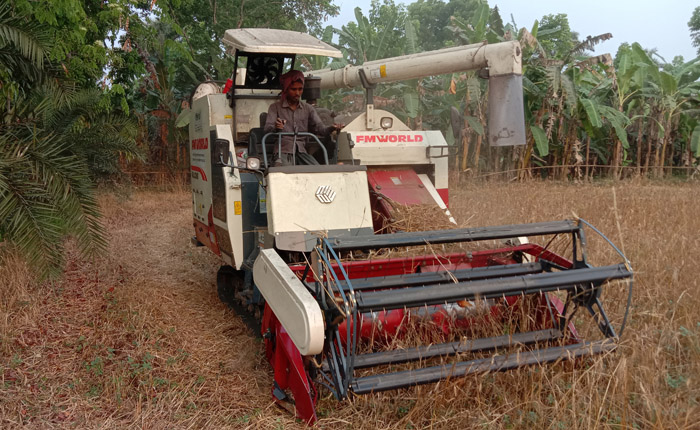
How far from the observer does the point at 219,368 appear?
14.9 feet

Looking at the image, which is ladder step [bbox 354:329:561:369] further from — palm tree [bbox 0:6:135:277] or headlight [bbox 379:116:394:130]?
headlight [bbox 379:116:394:130]

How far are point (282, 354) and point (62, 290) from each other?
3413 mm

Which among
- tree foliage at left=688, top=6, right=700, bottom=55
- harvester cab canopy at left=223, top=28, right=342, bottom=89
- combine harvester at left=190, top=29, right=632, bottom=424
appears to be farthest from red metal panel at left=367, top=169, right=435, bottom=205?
tree foliage at left=688, top=6, right=700, bottom=55

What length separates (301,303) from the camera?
3.14 m

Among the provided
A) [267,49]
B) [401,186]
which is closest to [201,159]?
[267,49]

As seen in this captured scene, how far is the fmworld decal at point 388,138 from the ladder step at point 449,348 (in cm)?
285

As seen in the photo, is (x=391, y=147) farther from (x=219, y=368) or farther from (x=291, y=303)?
(x=291, y=303)

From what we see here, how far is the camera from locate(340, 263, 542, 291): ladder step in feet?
12.4

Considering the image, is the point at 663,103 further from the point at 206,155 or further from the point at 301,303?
the point at 301,303

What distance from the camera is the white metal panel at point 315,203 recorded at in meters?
4.80

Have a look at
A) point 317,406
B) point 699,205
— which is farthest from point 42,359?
point 699,205

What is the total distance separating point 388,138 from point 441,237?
272cm

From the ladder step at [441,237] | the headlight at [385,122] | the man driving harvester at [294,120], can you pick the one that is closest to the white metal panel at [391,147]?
the headlight at [385,122]

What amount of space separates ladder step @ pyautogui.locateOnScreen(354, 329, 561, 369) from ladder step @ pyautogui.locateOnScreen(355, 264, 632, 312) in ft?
1.33
